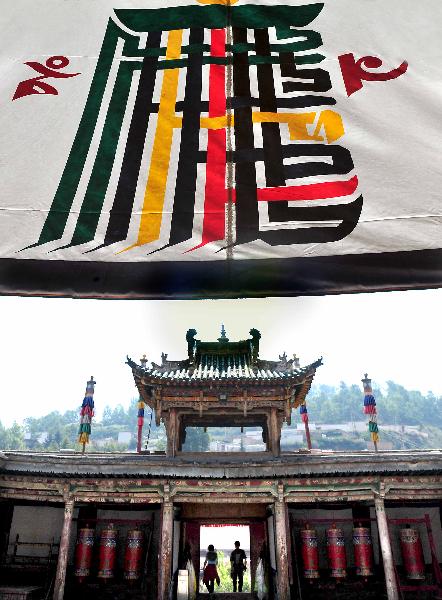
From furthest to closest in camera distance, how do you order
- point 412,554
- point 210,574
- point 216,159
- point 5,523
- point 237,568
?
point 237,568
point 210,574
point 5,523
point 412,554
point 216,159

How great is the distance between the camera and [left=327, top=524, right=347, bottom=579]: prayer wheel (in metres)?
11.2

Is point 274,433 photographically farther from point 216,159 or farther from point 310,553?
point 216,159

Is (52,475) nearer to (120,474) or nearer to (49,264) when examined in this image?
(120,474)

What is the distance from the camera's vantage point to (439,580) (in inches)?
426

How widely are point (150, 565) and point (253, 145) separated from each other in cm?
1359

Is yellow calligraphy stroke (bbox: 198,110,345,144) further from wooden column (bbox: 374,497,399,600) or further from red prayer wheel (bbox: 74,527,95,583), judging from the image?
red prayer wheel (bbox: 74,527,95,583)

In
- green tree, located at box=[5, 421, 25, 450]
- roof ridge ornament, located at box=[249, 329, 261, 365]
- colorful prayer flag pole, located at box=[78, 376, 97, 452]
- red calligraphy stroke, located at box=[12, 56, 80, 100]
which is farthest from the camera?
green tree, located at box=[5, 421, 25, 450]

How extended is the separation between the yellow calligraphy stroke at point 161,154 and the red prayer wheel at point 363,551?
42.7 ft

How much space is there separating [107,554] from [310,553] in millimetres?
5947

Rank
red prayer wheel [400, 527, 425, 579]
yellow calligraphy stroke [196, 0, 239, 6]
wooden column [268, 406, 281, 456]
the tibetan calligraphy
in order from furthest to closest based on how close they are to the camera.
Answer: wooden column [268, 406, 281, 456]
red prayer wheel [400, 527, 425, 579]
yellow calligraphy stroke [196, 0, 239, 6]
the tibetan calligraphy

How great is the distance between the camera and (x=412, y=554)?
36.3ft

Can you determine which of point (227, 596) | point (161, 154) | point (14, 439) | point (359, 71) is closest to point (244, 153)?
point (161, 154)

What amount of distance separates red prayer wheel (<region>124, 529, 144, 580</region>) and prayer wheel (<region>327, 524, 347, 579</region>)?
5569 millimetres

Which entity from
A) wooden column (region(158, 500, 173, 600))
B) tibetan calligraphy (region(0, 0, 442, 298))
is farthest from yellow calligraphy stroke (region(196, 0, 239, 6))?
wooden column (region(158, 500, 173, 600))
